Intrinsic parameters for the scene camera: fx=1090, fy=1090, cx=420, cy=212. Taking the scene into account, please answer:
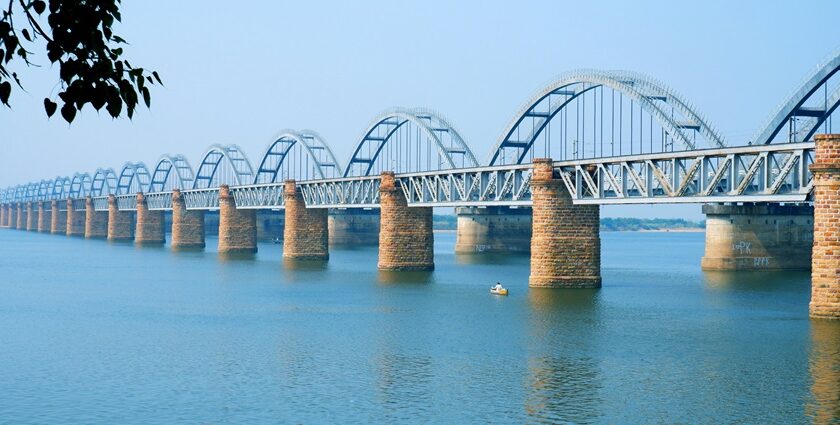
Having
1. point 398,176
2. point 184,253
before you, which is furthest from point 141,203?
point 398,176

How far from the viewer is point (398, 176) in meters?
75.1

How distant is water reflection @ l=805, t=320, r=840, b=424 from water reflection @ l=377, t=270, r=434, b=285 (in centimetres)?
3003

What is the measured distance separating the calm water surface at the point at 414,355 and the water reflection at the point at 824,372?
0.08m

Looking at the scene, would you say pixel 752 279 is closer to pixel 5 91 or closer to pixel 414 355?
pixel 414 355

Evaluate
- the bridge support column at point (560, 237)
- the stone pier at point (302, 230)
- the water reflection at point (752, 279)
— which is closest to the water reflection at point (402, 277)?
the bridge support column at point (560, 237)

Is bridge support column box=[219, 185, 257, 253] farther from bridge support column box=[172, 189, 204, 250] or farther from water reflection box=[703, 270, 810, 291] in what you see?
water reflection box=[703, 270, 810, 291]

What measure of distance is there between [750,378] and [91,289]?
4446 cm

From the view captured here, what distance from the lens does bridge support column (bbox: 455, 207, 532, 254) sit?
114 meters

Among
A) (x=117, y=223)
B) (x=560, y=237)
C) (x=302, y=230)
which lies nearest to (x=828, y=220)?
(x=560, y=237)

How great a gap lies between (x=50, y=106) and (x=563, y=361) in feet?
85.1

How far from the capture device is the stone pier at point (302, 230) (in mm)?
93500

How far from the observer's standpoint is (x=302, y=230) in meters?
94.6

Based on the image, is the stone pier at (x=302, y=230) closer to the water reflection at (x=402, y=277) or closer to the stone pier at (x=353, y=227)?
the water reflection at (x=402, y=277)

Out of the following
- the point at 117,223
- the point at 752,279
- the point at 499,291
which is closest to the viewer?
the point at 499,291
